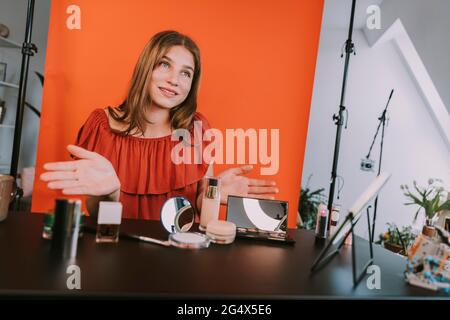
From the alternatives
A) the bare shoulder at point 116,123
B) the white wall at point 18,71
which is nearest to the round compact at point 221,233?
the bare shoulder at point 116,123

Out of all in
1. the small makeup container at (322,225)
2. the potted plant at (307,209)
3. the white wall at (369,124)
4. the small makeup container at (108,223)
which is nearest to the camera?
the small makeup container at (108,223)

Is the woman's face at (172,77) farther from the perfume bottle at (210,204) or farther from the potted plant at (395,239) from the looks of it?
the potted plant at (395,239)

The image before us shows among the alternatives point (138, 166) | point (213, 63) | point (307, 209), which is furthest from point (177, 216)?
point (307, 209)

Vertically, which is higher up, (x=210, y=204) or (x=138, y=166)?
(x=138, y=166)

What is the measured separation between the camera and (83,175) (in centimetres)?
172

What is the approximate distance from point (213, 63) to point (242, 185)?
80 centimetres

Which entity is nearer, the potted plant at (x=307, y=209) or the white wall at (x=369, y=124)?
the potted plant at (x=307, y=209)

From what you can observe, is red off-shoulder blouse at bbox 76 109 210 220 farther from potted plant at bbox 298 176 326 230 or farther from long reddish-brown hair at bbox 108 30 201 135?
potted plant at bbox 298 176 326 230

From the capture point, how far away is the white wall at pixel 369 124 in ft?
10.5

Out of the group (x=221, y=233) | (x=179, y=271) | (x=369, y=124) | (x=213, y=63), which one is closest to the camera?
(x=179, y=271)

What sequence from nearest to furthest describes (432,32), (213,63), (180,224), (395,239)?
1. (180,224)
2. (213,63)
3. (432,32)
4. (395,239)

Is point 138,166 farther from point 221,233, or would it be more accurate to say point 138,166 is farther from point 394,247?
point 394,247
